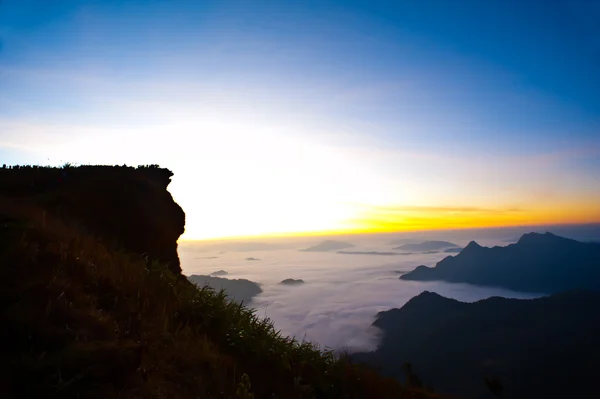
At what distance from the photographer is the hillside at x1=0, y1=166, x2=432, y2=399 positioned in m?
3.77

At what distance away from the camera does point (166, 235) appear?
45.8ft

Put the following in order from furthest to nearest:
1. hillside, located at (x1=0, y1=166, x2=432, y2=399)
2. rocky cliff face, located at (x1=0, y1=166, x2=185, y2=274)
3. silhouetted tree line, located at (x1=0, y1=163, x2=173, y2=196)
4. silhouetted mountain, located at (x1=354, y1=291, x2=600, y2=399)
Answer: silhouetted mountain, located at (x1=354, y1=291, x2=600, y2=399) < silhouetted tree line, located at (x1=0, y1=163, x2=173, y2=196) < rocky cliff face, located at (x1=0, y1=166, x2=185, y2=274) < hillside, located at (x1=0, y1=166, x2=432, y2=399)

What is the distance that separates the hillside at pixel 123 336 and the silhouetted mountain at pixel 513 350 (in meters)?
107

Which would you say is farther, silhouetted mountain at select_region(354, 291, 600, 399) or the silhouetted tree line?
silhouetted mountain at select_region(354, 291, 600, 399)

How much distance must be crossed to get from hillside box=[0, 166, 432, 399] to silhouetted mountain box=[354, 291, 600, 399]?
107 metres

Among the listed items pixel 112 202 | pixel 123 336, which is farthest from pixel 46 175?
pixel 123 336

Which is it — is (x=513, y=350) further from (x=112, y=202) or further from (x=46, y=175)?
(x=46, y=175)

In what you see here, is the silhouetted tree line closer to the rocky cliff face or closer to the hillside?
the rocky cliff face

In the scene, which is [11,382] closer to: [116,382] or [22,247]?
[116,382]

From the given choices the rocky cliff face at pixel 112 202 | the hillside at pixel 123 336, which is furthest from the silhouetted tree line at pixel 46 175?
the hillside at pixel 123 336

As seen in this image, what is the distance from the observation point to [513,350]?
485ft

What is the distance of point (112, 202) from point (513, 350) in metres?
183

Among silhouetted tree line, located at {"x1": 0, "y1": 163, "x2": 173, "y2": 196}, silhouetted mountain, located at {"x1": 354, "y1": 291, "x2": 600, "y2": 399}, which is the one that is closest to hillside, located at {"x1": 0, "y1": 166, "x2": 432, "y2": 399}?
silhouetted tree line, located at {"x1": 0, "y1": 163, "x2": 173, "y2": 196}

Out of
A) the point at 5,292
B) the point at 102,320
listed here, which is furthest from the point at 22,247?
A: the point at 102,320
